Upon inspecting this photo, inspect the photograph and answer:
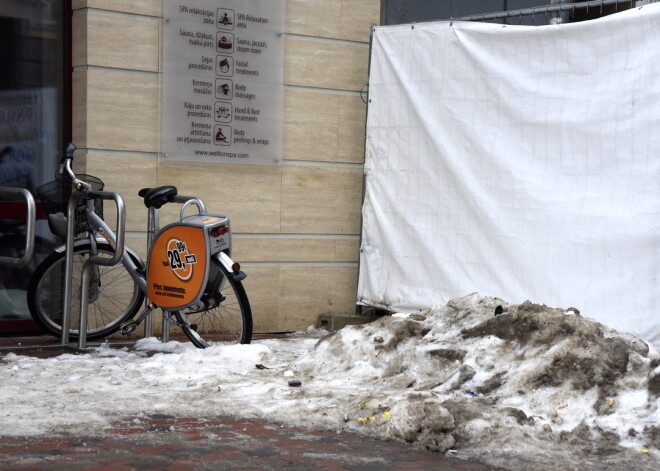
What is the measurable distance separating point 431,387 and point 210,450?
1.60m

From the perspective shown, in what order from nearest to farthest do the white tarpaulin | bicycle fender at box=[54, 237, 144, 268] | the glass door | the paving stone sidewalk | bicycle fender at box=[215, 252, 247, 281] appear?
the paving stone sidewalk
bicycle fender at box=[215, 252, 247, 281]
the white tarpaulin
bicycle fender at box=[54, 237, 144, 268]
the glass door

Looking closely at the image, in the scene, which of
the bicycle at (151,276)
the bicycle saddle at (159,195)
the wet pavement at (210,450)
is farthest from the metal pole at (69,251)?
the wet pavement at (210,450)

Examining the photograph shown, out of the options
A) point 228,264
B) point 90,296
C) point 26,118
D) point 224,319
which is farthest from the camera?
point 26,118

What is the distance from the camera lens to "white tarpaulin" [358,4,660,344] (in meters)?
7.20

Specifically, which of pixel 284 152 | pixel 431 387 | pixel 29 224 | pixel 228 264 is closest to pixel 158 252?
pixel 228 264

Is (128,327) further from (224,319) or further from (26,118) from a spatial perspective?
(26,118)

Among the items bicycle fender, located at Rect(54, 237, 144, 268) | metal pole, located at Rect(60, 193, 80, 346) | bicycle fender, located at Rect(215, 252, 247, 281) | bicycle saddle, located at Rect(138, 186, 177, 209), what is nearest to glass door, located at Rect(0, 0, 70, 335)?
bicycle fender, located at Rect(54, 237, 144, 268)

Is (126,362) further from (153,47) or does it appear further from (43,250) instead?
(153,47)

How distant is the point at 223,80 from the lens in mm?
8820

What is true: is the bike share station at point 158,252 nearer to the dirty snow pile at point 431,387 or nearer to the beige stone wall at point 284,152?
the dirty snow pile at point 431,387

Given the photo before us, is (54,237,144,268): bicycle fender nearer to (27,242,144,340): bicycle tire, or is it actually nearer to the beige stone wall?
(27,242,144,340): bicycle tire

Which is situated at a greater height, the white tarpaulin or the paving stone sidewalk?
the white tarpaulin

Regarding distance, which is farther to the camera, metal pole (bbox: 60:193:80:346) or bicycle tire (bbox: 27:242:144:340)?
bicycle tire (bbox: 27:242:144:340)

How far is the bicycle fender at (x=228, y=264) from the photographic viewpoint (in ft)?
23.2
